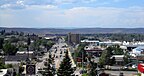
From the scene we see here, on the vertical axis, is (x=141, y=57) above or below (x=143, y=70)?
below

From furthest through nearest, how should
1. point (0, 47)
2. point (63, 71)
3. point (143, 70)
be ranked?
point (0, 47), point (63, 71), point (143, 70)

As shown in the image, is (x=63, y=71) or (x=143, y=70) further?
(x=63, y=71)

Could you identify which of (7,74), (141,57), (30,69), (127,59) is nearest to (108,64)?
(127,59)

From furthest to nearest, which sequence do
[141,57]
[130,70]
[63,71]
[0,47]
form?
[0,47] → [141,57] → [130,70] → [63,71]

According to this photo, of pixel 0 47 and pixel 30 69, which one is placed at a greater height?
pixel 30 69

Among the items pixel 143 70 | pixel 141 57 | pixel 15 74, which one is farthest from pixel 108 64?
pixel 143 70

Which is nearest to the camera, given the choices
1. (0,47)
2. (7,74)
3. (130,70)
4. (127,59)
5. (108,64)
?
(7,74)

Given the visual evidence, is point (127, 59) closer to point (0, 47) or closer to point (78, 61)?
point (78, 61)

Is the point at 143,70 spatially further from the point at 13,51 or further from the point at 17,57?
the point at 13,51

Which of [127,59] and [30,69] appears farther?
[127,59]
